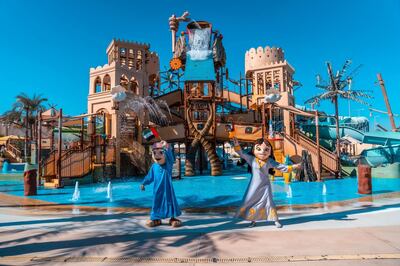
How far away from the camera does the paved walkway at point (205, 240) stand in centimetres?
405

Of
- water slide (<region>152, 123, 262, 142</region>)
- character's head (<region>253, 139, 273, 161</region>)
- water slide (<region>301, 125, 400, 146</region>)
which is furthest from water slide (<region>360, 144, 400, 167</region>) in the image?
character's head (<region>253, 139, 273, 161</region>)

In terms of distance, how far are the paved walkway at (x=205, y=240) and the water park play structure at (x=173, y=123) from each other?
10.5 m

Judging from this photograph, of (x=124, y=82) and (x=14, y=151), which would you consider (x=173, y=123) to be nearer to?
(x=124, y=82)

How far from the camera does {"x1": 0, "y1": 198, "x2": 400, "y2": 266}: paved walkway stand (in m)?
4.05

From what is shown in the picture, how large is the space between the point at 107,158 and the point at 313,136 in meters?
17.7

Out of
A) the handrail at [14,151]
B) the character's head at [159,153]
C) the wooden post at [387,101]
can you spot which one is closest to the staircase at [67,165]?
the character's head at [159,153]

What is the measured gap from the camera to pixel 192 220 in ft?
22.2

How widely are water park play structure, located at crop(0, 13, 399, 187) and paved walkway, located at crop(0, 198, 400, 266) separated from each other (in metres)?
10.5

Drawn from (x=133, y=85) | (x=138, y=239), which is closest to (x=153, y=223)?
(x=138, y=239)

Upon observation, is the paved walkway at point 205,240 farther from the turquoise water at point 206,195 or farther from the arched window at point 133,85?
the arched window at point 133,85

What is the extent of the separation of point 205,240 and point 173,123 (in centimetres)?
1894

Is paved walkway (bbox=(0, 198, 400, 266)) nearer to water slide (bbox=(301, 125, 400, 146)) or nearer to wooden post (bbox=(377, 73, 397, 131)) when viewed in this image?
water slide (bbox=(301, 125, 400, 146))

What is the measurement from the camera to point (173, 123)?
23609 millimetres

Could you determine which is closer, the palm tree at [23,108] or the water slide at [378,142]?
the water slide at [378,142]
